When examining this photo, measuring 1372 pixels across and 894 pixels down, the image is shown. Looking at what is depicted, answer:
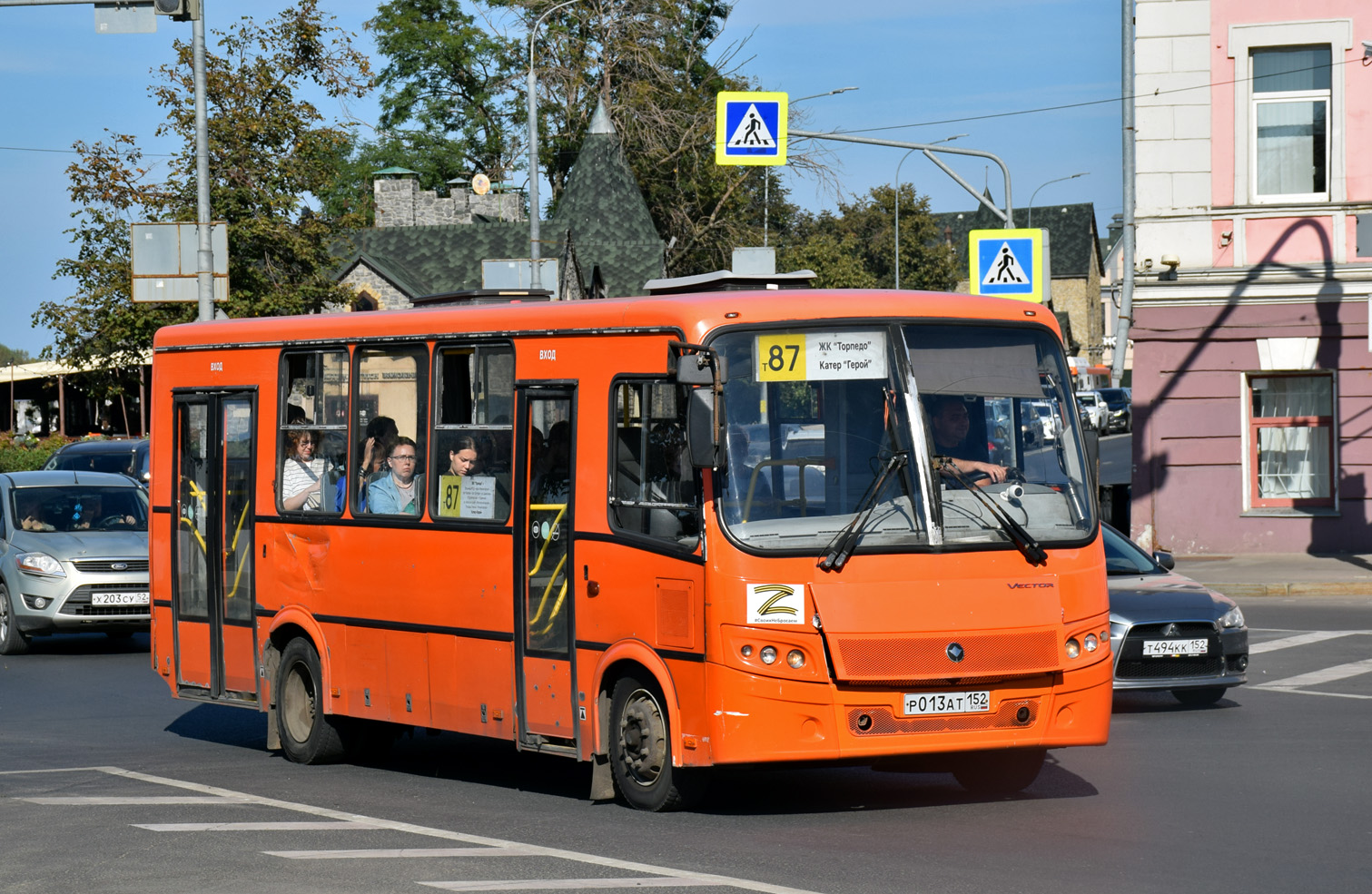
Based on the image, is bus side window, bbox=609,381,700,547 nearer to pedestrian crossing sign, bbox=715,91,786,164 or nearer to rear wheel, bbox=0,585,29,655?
rear wheel, bbox=0,585,29,655

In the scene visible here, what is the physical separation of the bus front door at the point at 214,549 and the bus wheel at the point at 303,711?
15.1 inches

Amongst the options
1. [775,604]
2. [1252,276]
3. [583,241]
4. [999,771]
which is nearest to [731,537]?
[775,604]

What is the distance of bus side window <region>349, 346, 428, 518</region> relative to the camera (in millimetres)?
11336

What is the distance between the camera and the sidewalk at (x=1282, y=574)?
76.6 ft

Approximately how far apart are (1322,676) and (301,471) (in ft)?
27.8

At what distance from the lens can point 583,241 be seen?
6247 centimetres

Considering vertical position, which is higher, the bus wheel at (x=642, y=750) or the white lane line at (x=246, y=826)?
the bus wheel at (x=642, y=750)

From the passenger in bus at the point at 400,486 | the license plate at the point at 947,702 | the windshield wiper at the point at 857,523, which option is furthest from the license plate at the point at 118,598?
the license plate at the point at 947,702

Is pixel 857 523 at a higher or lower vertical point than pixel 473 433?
lower

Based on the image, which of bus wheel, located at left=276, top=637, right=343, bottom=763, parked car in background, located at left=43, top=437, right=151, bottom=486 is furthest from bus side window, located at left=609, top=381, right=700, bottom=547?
parked car in background, located at left=43, top=437, right=151, bottom=486

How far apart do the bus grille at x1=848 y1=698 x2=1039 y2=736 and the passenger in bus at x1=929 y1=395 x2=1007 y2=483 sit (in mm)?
1140

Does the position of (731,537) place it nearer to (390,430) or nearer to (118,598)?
(390,430)

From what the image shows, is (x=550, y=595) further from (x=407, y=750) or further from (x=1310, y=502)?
(x=1310, y=502)

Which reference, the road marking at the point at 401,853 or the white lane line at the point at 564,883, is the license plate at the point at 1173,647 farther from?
Answer: the white lane line at the point at 564,883
